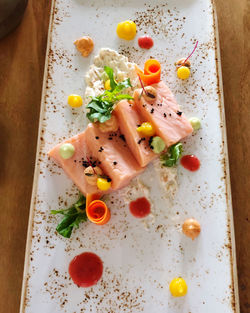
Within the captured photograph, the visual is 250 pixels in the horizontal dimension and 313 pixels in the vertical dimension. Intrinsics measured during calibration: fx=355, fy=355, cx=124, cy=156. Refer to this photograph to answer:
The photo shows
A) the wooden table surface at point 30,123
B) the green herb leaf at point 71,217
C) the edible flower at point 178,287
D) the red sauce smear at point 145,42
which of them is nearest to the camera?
the edible flower at point 178,287

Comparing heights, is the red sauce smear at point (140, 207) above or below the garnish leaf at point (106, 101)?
below

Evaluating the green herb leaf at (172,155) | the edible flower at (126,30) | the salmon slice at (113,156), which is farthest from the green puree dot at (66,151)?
the edible flower at (126,30)

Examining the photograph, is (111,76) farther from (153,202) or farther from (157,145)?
(153,202)

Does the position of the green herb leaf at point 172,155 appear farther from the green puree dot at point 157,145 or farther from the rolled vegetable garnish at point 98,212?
the rolled vegetable garnish at point 98,212

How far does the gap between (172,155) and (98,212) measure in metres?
0.84

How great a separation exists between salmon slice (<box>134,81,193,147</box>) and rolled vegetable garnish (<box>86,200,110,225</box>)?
80 centimetres

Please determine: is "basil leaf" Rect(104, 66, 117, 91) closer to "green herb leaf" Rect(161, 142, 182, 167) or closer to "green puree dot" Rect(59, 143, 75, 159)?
"green puree dot" Rect(59, 143, 75, 159)

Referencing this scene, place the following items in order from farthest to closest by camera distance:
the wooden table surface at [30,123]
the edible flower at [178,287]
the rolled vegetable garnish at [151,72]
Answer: the wooden table surface at [30,123], the rolled vegetable garnish at [151,72], the edible flower at [178,287]

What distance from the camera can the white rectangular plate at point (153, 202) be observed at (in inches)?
119

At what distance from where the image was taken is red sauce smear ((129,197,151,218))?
316 centimetres

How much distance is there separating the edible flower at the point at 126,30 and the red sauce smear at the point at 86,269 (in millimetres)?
2123

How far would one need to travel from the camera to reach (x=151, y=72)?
3.38m

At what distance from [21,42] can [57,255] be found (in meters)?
2.32

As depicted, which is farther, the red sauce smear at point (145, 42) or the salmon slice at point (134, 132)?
the red sauce smear at point (145, 42)
